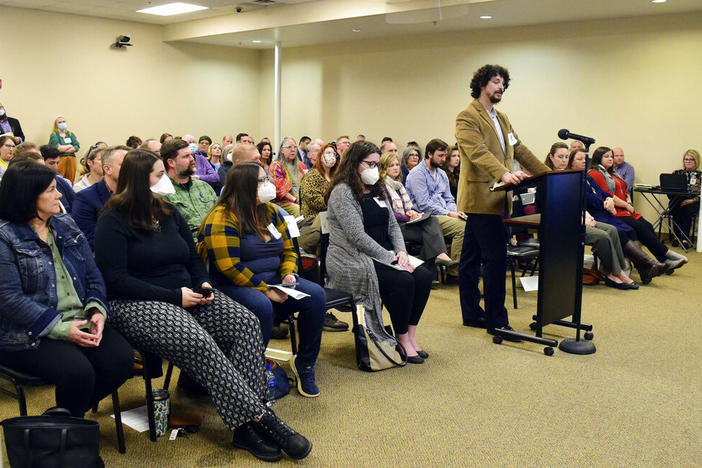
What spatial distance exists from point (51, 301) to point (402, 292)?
1786 mm

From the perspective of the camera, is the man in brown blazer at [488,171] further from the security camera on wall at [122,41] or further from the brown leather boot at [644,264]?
the security camera on wall at [122,41]

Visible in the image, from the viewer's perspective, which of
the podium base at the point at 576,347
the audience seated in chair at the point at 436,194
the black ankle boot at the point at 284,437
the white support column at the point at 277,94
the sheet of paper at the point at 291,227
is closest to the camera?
the black ankle boot at the point at 284,437

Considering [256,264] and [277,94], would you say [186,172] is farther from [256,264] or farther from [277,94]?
[277,94]

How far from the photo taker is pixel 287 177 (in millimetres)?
6656

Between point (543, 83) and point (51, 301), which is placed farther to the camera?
point (543, 83)

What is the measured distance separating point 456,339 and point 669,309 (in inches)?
76.7

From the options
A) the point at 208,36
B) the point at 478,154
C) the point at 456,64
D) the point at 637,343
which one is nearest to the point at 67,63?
the point at 208,36

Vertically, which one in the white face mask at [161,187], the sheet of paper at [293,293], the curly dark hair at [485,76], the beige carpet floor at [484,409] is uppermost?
the curly dark hair at [485,76]

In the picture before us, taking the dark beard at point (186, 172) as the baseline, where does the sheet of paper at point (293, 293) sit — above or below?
below

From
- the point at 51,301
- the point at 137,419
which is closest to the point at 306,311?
the point at 137,419

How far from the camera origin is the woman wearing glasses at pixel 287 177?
19.4 ft

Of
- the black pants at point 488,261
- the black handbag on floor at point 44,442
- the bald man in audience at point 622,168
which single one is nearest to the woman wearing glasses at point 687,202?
the bald man in audience at point 622,168

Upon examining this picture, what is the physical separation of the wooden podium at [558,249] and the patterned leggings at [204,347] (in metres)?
1.79

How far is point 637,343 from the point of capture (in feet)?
13.5
